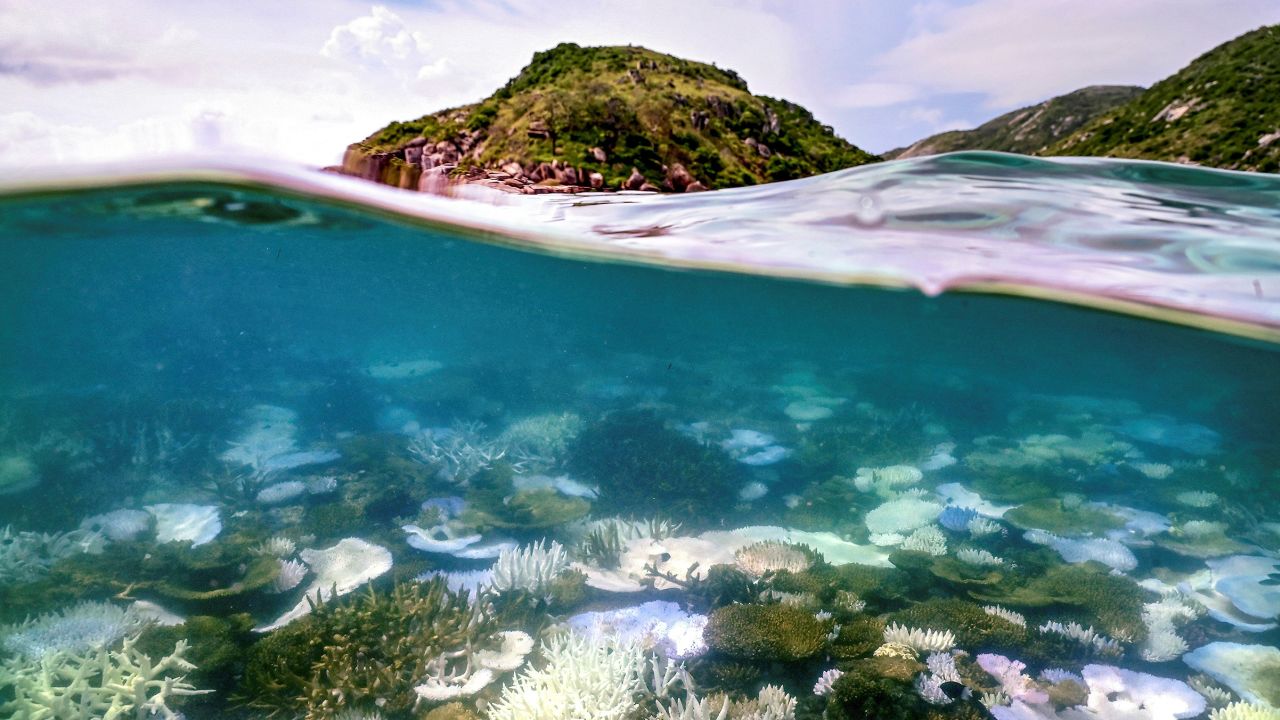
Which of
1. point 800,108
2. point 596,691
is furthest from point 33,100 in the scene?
point 800,108

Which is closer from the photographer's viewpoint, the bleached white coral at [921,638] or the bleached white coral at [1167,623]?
the bleached white coral at [921,638]

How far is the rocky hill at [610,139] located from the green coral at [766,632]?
279 inches

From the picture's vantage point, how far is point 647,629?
6250mm

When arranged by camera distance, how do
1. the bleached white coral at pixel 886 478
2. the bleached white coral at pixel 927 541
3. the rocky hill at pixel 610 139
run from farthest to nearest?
1. the rocky hill at pixel 610 139
2. the bleached white coral at pixel 886 478
3. the bleached white coral at pixel 927 541

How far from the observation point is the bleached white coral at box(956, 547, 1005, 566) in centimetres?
809

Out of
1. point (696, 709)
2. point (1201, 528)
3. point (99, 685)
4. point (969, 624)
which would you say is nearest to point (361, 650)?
point (99, 685)

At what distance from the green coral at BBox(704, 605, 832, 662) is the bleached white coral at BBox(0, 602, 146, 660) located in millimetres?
5677

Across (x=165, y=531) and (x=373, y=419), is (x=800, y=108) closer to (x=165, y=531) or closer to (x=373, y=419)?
(x=373, y=419)

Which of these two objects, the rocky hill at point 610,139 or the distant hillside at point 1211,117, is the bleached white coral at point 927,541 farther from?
the distant hillside at point 1211,117

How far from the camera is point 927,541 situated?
8.86 m

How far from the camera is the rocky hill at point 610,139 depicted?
61.2 ft

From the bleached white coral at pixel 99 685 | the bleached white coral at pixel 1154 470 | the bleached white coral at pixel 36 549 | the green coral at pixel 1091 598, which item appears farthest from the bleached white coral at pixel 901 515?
the bleached white coral at pixel 36 549

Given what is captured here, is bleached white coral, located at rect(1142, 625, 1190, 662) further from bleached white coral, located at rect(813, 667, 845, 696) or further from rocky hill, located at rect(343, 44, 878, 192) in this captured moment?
rocky hill, located at rect(343, 44, 878, 192)

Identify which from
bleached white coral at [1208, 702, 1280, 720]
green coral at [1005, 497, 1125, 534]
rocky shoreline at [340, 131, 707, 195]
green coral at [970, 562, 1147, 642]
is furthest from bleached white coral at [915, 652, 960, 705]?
rocky shoreline at [340, 131, 707, 195]
